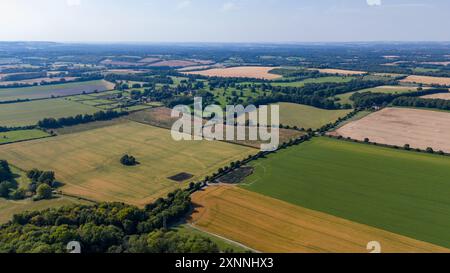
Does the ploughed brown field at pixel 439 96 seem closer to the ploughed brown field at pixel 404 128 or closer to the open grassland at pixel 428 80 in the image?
the ploughed brown field at pixel 404 128

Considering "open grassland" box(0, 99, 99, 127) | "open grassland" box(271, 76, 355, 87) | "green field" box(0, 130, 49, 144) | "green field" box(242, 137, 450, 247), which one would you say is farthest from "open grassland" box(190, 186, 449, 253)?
"open grassland" box(271, 76, 355, 87)

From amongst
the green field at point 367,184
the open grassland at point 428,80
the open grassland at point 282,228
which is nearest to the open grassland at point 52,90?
the green field at point 367,184

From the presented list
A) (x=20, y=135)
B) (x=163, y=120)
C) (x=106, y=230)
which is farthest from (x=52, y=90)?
(x=106, y=230)

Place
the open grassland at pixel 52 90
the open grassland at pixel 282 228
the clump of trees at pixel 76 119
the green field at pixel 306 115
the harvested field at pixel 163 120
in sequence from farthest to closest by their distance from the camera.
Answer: the open grassland at pixel 52 90 < the green field at pixel 306 115 < the clump of trees at pixel 76 119 < the harvested field at pixel 163 120 < the open grassland at pixel 282 228

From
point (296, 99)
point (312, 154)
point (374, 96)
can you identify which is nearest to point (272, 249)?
point (312, 154)

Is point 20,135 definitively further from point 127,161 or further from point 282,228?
point 282,228

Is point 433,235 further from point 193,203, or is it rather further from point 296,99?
point 296,99
